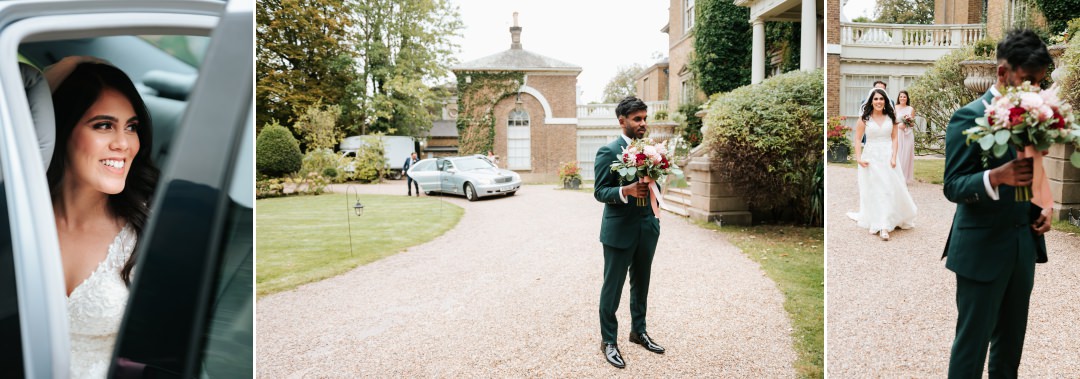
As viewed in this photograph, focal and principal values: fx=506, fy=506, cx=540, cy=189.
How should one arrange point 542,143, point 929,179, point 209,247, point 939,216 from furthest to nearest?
1. point 542,143
2. point 939,216
3. point 929,179
4. point 209,247

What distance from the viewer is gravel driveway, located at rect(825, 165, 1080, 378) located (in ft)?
6.03

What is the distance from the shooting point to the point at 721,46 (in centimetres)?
504

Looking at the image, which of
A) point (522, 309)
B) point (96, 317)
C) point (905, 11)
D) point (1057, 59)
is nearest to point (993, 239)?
point (1057, 59)

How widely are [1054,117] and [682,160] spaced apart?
3465 mm

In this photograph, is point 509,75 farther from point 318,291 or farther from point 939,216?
point 939,216

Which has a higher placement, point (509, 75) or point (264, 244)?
point (509, 75)

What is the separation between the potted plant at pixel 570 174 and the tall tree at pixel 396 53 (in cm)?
109

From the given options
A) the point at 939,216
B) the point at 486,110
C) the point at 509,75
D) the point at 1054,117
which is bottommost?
the point at 939,216

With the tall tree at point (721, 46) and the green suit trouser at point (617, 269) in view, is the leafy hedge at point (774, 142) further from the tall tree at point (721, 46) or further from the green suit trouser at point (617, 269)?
the green suit trouser at point (617, 269)

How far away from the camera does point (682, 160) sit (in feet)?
15.7

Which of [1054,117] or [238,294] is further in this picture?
[238,294]

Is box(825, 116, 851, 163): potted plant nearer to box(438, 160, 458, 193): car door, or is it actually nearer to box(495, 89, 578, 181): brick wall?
box(495, 89, 578, 181): brick wall

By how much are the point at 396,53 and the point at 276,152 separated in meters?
1.04

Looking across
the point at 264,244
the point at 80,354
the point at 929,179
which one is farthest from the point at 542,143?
the point at 80,354
